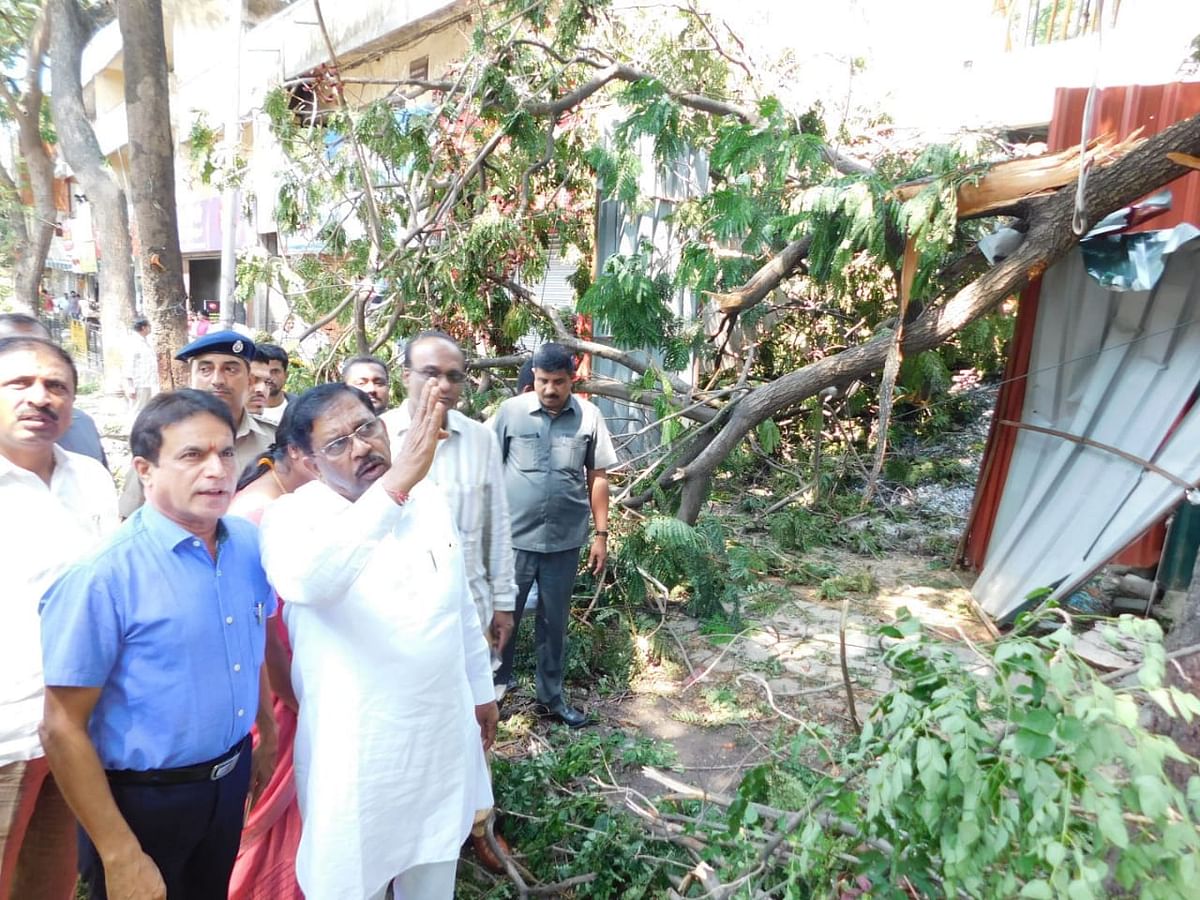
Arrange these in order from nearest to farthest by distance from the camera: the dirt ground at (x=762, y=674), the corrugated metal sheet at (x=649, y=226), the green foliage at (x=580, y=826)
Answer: the green foliage at (x=580, y=826) < the dirt ground at (x=762, y=674) < the corrugated metal sheet at (x=649, y=226)

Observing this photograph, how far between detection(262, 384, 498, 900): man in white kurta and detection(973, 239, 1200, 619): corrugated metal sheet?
10.9 feet

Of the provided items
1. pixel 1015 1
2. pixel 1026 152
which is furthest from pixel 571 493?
pixel 1015 1

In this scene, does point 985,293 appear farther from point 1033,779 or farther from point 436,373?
point 1033,779

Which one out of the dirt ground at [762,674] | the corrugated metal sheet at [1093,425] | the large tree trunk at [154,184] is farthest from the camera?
the large tree trunk at [154,184]

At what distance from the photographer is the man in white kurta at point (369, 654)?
1.57 metres

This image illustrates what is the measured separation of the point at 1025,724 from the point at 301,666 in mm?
1402

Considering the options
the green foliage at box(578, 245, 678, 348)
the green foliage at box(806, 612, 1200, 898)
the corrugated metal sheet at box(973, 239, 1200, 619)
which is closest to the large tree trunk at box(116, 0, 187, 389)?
the green foliage at box(578, 245, 678, 348)

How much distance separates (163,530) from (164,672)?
10.9 inches

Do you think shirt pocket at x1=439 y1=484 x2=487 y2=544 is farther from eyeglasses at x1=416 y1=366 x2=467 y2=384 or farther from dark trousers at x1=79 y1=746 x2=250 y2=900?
dark trousers at x1=79 y1=746 x2=250 y2=900

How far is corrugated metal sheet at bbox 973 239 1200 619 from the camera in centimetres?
412

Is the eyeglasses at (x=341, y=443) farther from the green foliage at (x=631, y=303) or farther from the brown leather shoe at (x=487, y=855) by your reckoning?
the green foliage at (x=631, y=303)

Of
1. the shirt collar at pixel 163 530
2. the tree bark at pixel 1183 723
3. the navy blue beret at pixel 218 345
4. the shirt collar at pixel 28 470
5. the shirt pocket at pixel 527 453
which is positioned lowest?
the tree bark at pixel 1183 723

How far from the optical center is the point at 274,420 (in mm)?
3236

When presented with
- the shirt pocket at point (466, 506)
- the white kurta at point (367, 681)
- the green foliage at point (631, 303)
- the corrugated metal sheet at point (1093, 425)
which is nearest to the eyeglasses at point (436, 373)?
the shirt pocket at point (466, 506)
